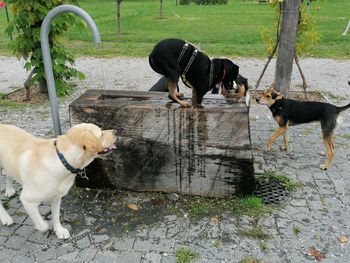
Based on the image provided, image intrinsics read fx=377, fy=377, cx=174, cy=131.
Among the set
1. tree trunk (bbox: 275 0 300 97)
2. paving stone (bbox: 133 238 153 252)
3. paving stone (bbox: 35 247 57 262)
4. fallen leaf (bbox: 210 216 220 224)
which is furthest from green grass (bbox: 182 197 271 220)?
tree trunk (bbox: 275 0 300 97)

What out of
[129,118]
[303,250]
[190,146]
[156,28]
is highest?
[129,118]

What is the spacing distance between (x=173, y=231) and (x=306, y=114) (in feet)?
9.99

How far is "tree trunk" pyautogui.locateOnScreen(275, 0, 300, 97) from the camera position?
8.09 m

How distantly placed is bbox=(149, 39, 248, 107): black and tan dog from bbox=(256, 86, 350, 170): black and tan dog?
1.32 m

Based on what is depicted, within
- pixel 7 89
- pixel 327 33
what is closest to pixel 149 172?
pixel 7 89

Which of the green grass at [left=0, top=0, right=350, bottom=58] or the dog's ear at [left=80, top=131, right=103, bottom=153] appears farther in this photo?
the green grass at [left=0, top=0, right=350, bottom=58]

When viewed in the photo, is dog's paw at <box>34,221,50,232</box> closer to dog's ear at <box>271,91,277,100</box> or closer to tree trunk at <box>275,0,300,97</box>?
dog's ear at <box>271,91,277,100</box>

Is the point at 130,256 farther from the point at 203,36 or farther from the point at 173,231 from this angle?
the point at 203,36

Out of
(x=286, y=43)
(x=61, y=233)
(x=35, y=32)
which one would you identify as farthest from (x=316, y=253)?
(x=35, y=32)

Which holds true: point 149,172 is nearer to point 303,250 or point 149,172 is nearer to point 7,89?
point 303,250

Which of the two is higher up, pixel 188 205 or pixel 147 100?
pixel 147 100

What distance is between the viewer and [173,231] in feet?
14.0

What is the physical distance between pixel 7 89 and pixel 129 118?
6.98 m

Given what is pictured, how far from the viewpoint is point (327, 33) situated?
58.7ft
